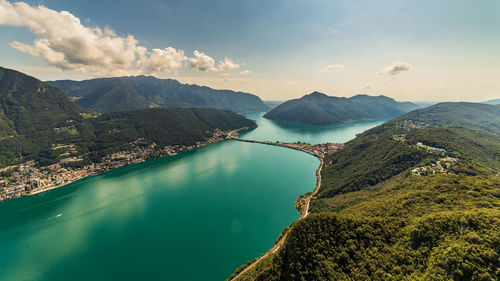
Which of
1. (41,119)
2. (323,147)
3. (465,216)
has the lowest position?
(323,147)

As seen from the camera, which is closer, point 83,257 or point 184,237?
point 83,257

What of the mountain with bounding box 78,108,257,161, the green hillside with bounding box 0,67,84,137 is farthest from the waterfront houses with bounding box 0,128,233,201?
the green hillside with bounding box 0,67,84,137

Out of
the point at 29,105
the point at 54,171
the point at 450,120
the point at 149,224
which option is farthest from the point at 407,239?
the point at 29,105

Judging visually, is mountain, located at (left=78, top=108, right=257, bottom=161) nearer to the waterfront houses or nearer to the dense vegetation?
the dense vegetation

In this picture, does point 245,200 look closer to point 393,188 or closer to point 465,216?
point 393,188

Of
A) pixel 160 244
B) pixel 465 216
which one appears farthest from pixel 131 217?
pixel 465 216

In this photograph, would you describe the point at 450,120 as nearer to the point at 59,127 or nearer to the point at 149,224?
the point at 149,224

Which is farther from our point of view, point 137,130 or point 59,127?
point 137,130
